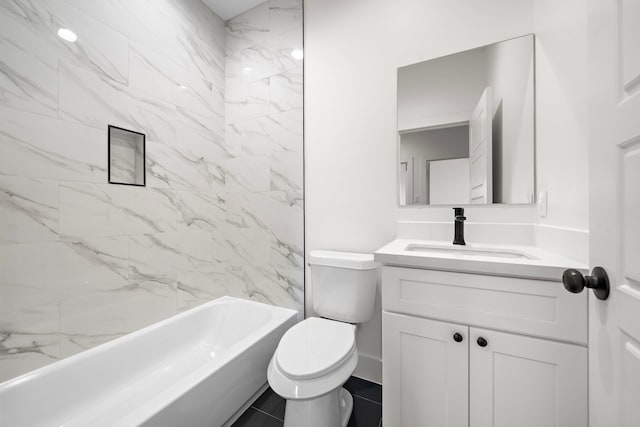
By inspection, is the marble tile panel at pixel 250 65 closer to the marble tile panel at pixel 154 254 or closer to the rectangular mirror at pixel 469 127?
the rectangular mirror at pixel 469 127

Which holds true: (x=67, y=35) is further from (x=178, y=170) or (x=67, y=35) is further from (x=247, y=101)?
(x=247, y=101)

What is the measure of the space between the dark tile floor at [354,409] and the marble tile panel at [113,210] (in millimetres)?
1212

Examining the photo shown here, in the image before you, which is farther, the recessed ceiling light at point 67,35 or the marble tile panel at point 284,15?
the marble tile panel at point 284,15

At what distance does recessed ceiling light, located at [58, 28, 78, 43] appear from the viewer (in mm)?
1290

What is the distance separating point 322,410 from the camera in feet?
3.92

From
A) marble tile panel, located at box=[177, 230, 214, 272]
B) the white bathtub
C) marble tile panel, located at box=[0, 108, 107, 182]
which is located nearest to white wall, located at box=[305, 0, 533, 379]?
the white bathtub

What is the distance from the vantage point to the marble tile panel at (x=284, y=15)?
6.29 ft

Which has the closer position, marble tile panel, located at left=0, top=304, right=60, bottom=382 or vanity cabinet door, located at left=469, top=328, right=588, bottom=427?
vanity cabinet door, located at left=469, top=328, right=588, bottom=427

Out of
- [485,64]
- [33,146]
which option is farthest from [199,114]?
[485,64]

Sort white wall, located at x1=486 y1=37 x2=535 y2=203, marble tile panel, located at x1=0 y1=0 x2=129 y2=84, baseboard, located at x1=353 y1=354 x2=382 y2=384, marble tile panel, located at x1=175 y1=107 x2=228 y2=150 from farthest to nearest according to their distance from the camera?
1. marble tile panel, located at x1=175 y1=107 x2=228 y2=150
2. baseboard, located at x1=353 y1=354 x2=382 y2=384
3. white wall, located at x1=486 y1=37 x2=535 y2=203
4. marble tile panel, located at x1=0 y1=0 x2=129 y2=84

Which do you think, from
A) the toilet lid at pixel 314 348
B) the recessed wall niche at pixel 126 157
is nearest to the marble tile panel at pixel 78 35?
the recessed wall niche at pixel 126 157

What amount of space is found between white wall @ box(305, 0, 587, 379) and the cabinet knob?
0.50 metres

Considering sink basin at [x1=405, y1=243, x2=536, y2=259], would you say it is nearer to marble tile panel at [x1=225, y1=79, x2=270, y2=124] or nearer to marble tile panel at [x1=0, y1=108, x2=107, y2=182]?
marble tile panel at [x1=225, y1=79, x2=270, y2=124]

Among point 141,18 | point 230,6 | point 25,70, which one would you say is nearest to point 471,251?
point 25,70
